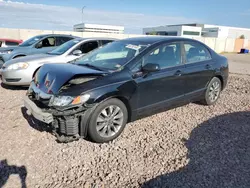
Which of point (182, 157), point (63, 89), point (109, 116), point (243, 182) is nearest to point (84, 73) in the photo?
point (63, 89)

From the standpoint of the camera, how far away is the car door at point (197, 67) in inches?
185

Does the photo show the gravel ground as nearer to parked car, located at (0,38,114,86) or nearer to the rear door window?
the rear door window

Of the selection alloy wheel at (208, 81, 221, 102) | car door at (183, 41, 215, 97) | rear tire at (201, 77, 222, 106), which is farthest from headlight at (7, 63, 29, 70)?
alloy wheel at (208, 81, 221, 102)

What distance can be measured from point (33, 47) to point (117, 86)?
617 cm

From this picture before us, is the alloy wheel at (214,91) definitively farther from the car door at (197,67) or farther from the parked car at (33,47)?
the parked car at (33,47)

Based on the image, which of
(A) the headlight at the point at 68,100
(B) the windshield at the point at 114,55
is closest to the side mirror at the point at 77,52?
(B) the windshield at the point at 114,55

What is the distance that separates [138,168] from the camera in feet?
9.76

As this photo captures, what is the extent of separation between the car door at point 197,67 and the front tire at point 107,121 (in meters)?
1.68

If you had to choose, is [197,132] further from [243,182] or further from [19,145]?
[19,145]

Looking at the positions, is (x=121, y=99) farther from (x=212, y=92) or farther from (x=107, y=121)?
(x=212, y=92)

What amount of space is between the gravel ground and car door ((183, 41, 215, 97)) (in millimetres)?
660

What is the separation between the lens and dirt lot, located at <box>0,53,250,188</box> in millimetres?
2750

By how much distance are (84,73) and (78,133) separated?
906 mm

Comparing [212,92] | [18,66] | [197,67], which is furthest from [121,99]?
[18,66]
